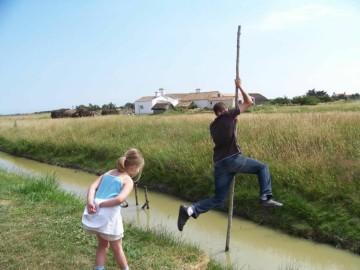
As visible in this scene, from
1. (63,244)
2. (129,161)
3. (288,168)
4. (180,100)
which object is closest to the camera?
(129,161)

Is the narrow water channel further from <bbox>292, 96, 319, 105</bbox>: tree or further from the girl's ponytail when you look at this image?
<bbox>292, 96, 319, 105</bbox>: tree

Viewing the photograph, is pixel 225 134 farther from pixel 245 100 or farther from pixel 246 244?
pixel 246 244

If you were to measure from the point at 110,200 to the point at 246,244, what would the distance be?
3749 millimetres

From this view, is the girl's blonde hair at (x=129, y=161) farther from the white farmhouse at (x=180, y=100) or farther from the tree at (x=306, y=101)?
the white farmhouse at (x=180, y=100)

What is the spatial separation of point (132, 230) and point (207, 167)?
4.05 m

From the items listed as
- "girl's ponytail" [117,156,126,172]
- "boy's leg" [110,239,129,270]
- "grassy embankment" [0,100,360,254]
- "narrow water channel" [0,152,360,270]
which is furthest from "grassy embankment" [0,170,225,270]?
"grassy embankment" [0,100,360,254]

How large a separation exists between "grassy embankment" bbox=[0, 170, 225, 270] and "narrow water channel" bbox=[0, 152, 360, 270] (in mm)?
850

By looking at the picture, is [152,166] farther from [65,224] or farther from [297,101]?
[297,101]

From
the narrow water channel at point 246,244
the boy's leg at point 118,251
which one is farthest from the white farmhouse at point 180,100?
the boy's leg at point 118,251

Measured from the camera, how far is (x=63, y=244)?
16.2 feet

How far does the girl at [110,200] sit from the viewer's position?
140 inches

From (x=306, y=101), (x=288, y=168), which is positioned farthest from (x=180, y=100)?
(x=288, y=168)

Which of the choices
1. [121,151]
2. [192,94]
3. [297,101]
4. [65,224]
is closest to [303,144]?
[65,224]

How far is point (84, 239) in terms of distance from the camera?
5.14 m
